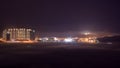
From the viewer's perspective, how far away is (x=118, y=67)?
3316 centimetres

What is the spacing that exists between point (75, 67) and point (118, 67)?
5413 millimetres

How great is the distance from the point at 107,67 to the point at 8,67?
1256cm

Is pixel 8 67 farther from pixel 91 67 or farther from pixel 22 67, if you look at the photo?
pixel 91 67

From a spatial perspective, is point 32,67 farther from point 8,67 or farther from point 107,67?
point 107,67

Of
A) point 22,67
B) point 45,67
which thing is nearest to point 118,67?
point 45,67

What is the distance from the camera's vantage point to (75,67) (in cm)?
3394

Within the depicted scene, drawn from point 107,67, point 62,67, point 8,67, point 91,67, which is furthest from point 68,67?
point 8,67

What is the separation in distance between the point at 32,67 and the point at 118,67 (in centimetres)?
1082

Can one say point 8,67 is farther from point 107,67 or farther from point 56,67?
point 107,67

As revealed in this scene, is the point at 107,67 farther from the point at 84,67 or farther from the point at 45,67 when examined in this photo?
the point at 45,67

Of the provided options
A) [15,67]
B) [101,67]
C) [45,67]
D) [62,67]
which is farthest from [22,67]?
[101,67]

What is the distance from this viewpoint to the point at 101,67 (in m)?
33.8

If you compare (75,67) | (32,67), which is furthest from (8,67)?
(75,67)

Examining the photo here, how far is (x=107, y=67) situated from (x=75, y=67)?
4089 millimetres
